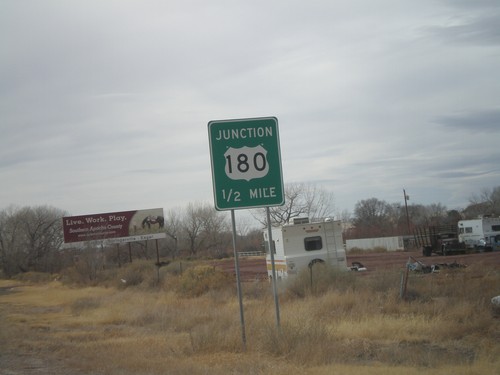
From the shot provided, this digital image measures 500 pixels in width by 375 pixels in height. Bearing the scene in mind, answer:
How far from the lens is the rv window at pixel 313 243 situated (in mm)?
21828

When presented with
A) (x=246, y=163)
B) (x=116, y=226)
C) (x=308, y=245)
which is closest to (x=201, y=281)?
(x=308, y=245)

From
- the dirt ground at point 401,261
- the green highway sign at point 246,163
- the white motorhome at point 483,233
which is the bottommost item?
the dirt ground at point 401,261

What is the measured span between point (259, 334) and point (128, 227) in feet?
157

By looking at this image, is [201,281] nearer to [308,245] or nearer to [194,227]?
[308,245]

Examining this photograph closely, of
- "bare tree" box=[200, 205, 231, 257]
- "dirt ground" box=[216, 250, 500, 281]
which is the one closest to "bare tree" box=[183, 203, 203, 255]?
"bare tree" box=[200, 205, 231, 257]

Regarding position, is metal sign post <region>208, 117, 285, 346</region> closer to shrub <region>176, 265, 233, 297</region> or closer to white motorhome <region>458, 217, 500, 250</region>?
shrub <region>176, 265, 233, 297</region>

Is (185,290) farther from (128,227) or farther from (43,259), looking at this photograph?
(43,259)

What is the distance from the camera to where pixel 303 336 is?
857cm

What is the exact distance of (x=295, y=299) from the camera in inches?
658

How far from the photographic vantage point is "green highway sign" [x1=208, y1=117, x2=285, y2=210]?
8.48 m

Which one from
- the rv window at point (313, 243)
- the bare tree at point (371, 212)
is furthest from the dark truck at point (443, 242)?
the bare tree at point (371, 212)

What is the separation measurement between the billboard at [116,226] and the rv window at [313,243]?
114ft

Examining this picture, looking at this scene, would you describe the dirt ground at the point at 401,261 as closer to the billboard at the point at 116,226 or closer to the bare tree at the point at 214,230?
the billboard at the point at 116,226

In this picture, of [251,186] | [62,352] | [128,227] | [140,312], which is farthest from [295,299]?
[128,227]
